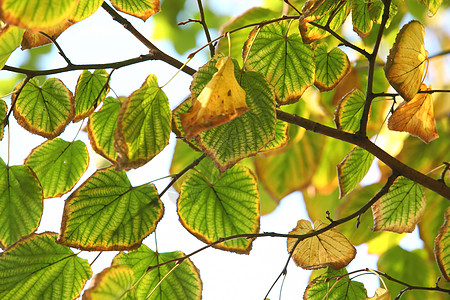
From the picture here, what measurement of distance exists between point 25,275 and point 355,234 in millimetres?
285

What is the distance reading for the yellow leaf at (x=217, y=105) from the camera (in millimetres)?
155

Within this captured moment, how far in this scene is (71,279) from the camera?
24cm

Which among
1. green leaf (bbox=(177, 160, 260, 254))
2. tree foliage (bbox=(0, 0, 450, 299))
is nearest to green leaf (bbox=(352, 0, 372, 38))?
tree foliage (bbox=(0, 0, 450, 299))

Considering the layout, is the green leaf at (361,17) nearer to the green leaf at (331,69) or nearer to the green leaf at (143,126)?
the green leaf at (331,69)

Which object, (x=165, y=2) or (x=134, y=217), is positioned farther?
(x=165, y=2)

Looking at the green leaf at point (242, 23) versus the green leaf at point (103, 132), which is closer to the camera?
the green leaf at point (103, 132)

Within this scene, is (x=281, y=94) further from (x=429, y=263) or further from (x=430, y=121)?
(x=429, y=263)

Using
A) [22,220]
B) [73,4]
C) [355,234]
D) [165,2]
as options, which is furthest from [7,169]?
[165,2]

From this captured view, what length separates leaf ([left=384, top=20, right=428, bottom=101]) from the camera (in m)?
0.20

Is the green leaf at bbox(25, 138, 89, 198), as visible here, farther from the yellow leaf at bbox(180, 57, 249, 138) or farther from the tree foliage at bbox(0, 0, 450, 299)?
the yellow leaf at bbox(180, 57, 249, 138)

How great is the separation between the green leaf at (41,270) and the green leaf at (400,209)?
0.58 feet

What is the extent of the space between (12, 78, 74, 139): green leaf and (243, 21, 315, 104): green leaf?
104 mm

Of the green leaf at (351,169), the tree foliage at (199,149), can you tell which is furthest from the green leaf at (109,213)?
the green leaf at (351,169)

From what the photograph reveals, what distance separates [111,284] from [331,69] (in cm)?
18
